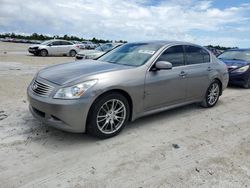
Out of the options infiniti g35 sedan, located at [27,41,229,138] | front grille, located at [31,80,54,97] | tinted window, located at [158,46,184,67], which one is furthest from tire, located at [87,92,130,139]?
tinted window, located at [158,46,184,67]

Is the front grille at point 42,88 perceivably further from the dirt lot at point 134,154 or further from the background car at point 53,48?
the background car at point 53,48

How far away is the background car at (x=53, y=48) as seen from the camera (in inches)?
811

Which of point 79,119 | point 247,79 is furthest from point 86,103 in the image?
point 247,79

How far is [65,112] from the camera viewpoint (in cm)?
352

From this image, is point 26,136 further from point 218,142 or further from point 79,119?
point 218,142

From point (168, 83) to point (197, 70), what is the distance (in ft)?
3.38

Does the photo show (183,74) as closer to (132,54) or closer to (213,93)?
(132,54)

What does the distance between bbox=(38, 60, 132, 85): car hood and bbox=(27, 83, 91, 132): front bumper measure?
0.34 meters

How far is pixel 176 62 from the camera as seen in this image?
4.96 m

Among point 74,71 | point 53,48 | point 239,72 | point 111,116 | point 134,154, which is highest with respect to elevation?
point 53,48

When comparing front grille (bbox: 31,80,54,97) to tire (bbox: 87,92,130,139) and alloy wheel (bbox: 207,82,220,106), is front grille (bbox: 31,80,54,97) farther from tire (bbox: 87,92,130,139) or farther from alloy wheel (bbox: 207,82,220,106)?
alloy wheel (bbox: 207,82,220,106)

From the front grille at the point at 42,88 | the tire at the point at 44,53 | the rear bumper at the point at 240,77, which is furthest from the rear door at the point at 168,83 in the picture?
the tire at the point at 44,53

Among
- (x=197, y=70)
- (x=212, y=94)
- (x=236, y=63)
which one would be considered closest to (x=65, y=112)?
(x=197, y=70)

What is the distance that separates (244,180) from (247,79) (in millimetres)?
6340
